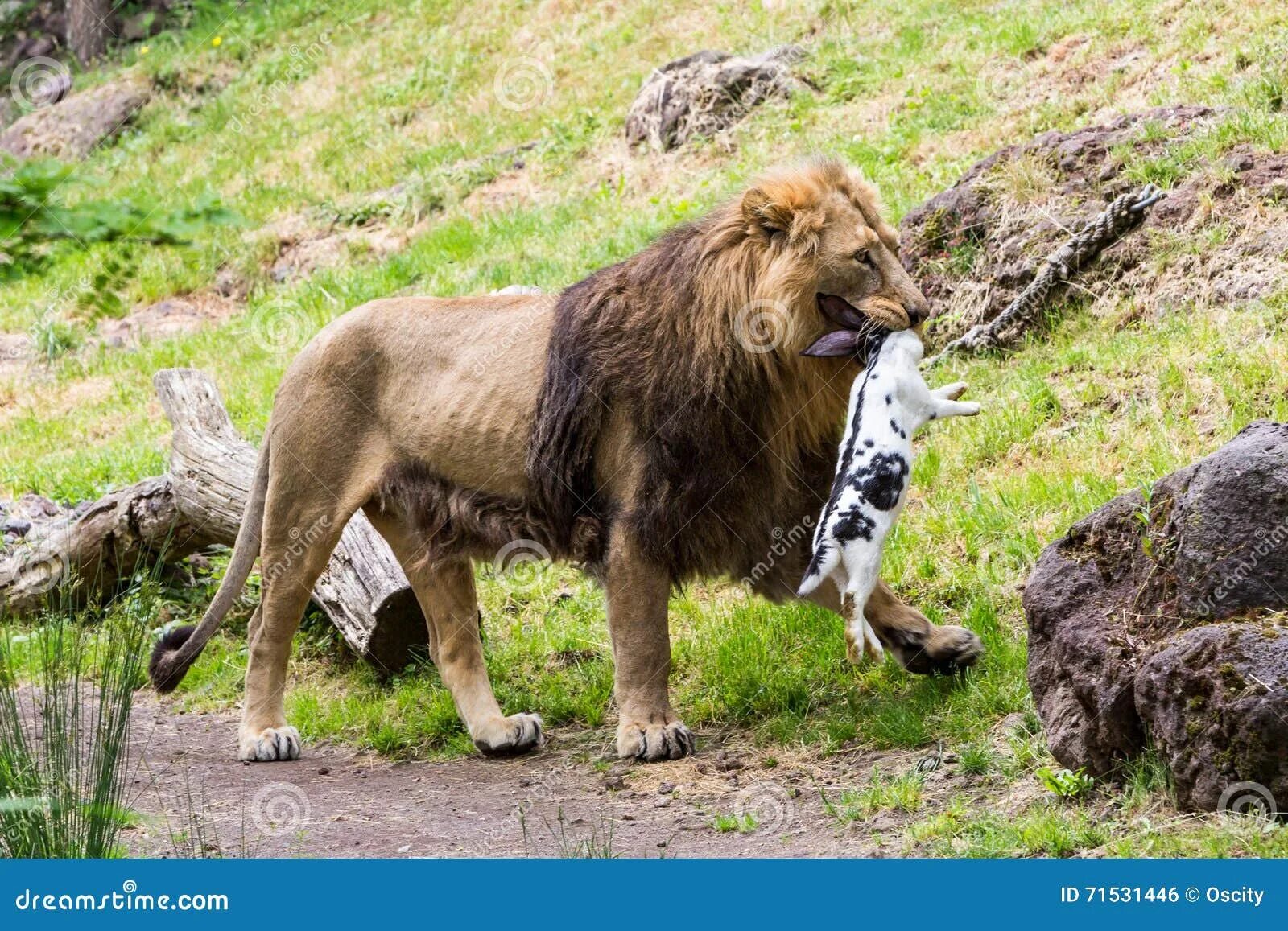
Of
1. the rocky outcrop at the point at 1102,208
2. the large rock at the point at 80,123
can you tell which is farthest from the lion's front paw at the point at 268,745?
the large rock at the point at 80,123

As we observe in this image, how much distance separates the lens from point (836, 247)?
19.0 ft

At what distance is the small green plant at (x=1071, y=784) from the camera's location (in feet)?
15.4

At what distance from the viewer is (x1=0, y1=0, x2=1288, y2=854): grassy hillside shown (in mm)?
6359

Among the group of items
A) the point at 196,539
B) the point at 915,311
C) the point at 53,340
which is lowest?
the point at 196,539

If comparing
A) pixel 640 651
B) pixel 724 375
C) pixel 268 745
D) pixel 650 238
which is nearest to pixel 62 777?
pixel 640 651

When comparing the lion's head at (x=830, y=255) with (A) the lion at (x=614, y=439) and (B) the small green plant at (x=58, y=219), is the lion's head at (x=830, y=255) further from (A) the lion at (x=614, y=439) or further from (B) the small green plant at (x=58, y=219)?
(B) the small green plant at (x=58, y=219)

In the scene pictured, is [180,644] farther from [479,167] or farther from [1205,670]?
A: [479,167]

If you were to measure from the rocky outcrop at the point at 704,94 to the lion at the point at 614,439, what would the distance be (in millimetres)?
7210

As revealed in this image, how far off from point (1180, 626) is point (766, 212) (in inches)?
92.2

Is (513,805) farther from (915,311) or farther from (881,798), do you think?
(915,311)

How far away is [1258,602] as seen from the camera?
4.34m

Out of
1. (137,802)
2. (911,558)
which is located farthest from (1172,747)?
(137,802)

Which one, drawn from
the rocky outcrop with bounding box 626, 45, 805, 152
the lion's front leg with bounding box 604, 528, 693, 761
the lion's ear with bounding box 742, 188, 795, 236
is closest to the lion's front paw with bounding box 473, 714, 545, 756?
the lion's front leg with bounding box 604, 528, 693, 761

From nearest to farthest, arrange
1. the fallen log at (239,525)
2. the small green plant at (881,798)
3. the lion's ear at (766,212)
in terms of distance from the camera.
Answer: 1. the small green plant at (881,798)
2. the lion's ear at (766,212)
3. the fallen log at (239,525)
